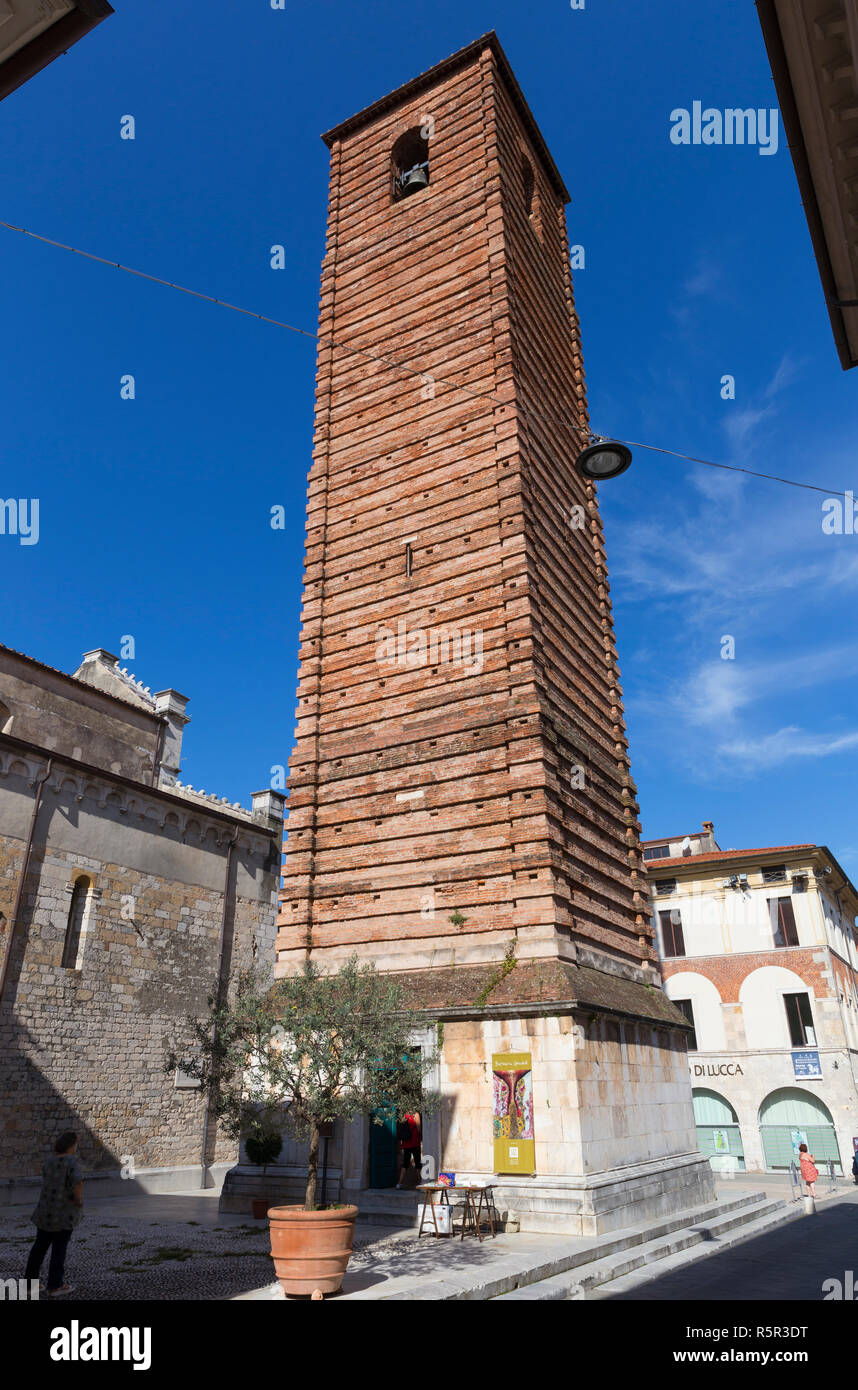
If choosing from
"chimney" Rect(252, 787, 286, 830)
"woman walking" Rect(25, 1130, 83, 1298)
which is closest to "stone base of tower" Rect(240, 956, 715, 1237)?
"woman walking" Rect(25, 1130, 83, 1298)

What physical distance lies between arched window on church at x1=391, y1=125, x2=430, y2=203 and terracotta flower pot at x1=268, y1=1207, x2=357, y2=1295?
2286 cm

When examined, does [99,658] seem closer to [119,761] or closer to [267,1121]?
[119,761]

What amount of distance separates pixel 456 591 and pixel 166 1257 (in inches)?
460

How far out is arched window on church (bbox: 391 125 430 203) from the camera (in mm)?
23047

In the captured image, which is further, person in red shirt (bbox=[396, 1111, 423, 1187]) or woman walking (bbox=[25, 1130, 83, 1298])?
person in red shirt (bbox=[396, 1111, 423, 1187])

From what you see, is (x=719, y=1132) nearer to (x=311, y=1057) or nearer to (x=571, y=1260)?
(x=571, y=1260)

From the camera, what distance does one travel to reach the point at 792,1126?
3014 cm

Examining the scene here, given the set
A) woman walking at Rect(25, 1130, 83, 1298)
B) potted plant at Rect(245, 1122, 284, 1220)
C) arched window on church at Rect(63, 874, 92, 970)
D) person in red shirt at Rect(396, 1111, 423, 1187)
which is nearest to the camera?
woman walking at Rect(25, 1130, 83, 1298)

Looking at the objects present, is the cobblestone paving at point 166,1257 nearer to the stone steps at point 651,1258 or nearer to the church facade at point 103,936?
the stone steps at point 651,1258

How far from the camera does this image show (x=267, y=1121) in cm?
1019

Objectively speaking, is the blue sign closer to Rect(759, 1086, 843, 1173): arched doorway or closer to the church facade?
Rect(759, 1086, 843, 1173): arched doorway

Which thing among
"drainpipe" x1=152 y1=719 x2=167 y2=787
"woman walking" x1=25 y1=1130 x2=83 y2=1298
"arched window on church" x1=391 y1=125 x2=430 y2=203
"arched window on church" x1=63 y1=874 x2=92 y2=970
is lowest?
"woman walking" x1=25 y1=1130 x2=83 y2=1298

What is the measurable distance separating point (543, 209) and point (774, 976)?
87.3 ft
